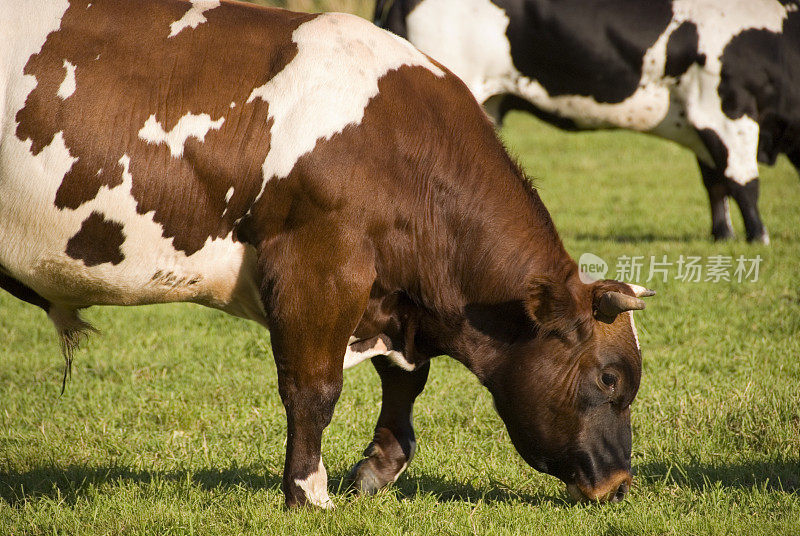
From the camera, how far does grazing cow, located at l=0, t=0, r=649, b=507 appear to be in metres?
3.85

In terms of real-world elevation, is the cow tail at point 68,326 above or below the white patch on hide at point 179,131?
below

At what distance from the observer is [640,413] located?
5.48 m

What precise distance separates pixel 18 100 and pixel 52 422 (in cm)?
231

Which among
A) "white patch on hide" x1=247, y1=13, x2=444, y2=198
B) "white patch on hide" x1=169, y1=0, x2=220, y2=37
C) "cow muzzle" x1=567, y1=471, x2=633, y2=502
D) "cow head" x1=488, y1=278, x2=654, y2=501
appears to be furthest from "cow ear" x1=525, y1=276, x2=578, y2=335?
"white patch on hide" x1=169, y1=0, x2=220, y2=37

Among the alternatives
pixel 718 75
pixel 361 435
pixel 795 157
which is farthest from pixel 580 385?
pixel 795 157

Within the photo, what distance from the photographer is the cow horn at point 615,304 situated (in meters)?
3.85

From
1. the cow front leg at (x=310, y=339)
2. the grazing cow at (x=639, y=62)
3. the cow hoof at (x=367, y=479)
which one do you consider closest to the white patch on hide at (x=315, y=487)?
the cow front leg at (x=310, y=339)

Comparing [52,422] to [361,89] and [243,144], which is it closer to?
[243,144]

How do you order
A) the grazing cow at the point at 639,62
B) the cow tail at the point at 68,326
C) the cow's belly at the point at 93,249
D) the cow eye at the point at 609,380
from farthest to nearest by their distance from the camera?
the grazing cow at the point at 639,62
the cow tail at the point at 68,326
the cow eye at the point at 609,380
the cow's belly at the point at 93,249

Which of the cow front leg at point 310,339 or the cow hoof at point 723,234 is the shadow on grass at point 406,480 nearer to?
the cow front leg at point 310,339

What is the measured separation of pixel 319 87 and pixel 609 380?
1.67 m

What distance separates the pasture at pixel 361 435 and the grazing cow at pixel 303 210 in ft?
1.15

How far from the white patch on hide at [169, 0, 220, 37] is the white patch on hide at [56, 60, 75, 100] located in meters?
0.42

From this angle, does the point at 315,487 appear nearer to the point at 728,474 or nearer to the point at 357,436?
the point at 357,436
